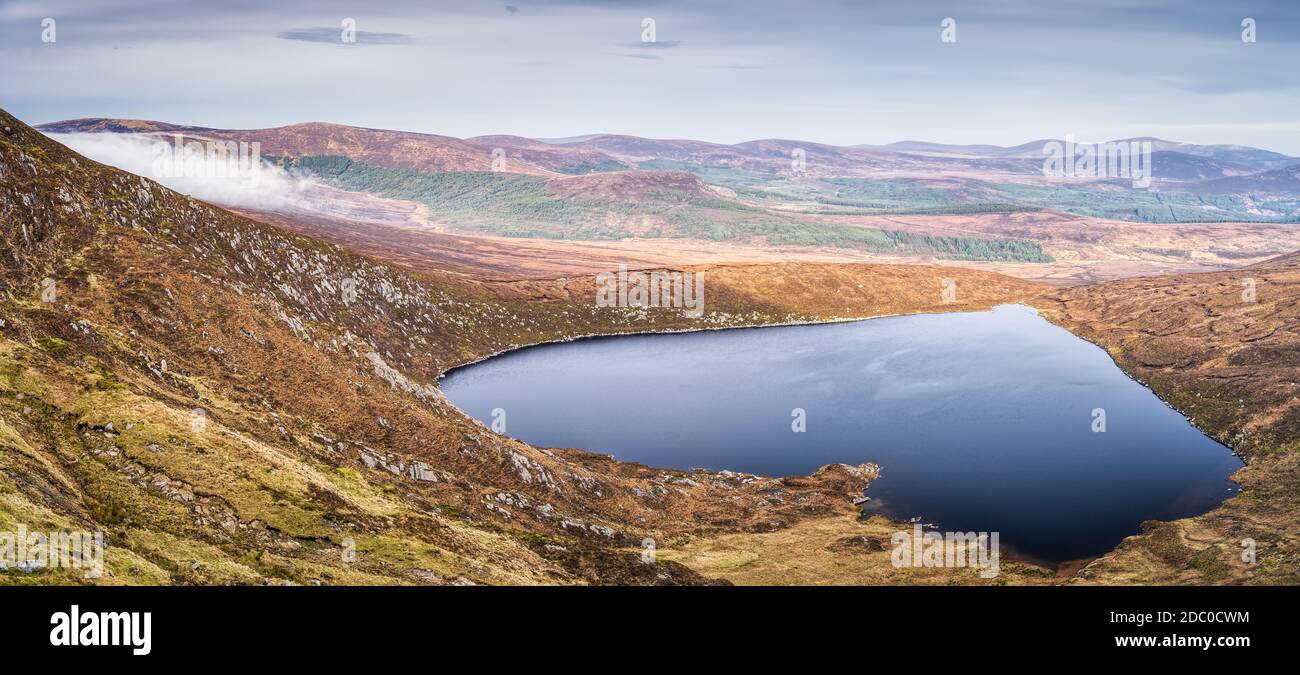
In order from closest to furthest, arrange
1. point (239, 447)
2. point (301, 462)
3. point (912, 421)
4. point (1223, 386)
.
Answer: point (239, 447), point (301, 462), point (912, 421), point (1223, 386)

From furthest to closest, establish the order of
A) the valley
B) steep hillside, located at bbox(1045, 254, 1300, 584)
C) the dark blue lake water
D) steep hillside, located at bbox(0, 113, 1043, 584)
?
the dark blue lake water → steep hillside, located at bbox(1045, 254, 1300, 584) → the valley → steep hillside, located at bbox(0, 113, 1043, 584)

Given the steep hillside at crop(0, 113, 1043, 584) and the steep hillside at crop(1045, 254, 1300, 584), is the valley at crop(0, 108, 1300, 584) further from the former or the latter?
the steep hillside at crop(1045, 254, 1300, 584)

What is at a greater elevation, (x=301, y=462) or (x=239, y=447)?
(x=239, y=447)

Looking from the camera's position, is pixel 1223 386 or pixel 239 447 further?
pixel 1223 386

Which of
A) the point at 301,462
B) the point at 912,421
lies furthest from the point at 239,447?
the point at 912,421

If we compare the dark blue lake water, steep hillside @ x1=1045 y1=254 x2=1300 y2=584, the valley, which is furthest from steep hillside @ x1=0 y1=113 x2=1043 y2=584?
steep hillside @ x1=1045 y1=254 x2=1300 y2=584

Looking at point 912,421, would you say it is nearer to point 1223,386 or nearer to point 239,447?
point 1223,386
